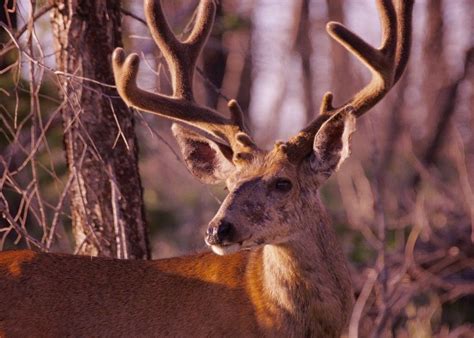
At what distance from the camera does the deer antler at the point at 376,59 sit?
297 inches

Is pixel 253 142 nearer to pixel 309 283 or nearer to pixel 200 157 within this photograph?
pixel 200 157

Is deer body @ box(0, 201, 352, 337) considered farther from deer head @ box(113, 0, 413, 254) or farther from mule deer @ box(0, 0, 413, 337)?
deer head @ box(113, 0, 413, 254)

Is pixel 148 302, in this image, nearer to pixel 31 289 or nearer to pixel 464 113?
pixel 31 289

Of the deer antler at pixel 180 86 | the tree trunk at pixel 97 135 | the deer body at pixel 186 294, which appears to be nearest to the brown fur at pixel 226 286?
the deer body at pixel 186 294

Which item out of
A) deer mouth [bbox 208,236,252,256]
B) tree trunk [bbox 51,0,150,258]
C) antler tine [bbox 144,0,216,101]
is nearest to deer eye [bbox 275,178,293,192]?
deer mouth [bbox 208,236,252,256]

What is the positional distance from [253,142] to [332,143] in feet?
1.74

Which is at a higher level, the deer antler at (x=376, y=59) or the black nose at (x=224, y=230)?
the deer antler at (x=376, y=59)

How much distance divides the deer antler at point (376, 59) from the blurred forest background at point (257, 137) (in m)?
1.12

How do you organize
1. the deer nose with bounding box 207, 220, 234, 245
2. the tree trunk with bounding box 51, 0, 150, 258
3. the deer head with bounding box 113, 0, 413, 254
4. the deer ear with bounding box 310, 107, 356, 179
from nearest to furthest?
the deer nose with bounding box 207, 220, 234, 245
the deer head with bounding box 113, 0, 413, 254
the deer ear with bounding box 310, 107, 356, 179
the tree trunk with bounding box 51, 0, 150, 258

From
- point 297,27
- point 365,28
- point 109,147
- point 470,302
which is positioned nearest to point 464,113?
point 365,28

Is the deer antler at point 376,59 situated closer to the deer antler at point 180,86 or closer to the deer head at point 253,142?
the deer head at point 253,142

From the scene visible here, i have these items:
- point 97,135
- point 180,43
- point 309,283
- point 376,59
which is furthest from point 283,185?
point 97,135

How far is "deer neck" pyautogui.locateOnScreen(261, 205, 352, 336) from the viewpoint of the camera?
24.1 ft

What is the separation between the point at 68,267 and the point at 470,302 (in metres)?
7.72
